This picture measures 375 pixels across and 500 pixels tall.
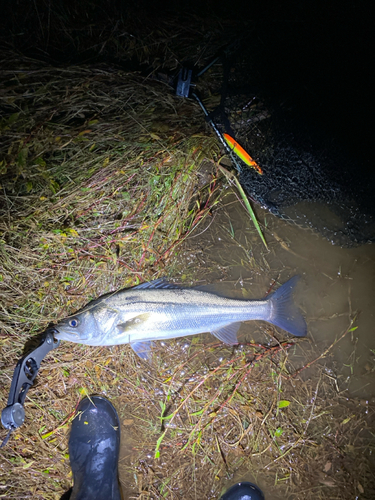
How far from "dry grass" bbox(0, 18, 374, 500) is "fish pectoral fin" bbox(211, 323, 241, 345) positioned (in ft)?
0.75

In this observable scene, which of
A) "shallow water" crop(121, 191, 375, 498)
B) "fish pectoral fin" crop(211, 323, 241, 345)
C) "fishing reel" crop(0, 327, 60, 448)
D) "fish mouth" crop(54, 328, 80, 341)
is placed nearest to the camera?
"fishing reel" crop(0, 327, 60, 448)

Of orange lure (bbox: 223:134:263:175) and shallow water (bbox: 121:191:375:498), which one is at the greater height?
orange lure (bbox: 223:134:263:175)

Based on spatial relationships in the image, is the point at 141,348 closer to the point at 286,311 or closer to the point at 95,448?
the point at 95,448

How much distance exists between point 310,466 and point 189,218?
314 cm

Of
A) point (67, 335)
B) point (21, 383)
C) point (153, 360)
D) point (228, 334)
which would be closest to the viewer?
point (21, 383)

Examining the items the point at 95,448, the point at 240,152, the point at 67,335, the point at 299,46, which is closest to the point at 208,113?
the point at 240,152

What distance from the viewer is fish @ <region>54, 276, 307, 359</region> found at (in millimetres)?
2869

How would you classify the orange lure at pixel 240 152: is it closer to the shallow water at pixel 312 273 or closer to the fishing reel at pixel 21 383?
the shallow water at pixel 312 273

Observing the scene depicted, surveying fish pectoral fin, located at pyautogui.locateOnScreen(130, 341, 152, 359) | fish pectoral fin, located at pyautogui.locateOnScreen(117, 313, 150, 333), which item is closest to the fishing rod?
fish pectoral fin, located at pyautogui.locateOnScreen(117, 313, 150, 333)

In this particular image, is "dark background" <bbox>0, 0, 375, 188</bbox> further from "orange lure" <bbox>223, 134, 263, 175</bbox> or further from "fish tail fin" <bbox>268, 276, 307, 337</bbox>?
"fish tail fin" <bbox>268, 276, 307, 337</bbox>

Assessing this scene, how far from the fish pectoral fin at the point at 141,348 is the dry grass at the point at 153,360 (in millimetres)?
223

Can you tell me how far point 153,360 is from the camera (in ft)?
10.6

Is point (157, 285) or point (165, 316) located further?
point (157, 285)

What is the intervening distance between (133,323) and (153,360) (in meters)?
0.64
